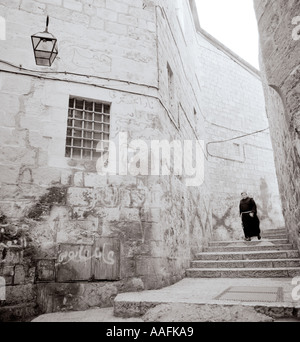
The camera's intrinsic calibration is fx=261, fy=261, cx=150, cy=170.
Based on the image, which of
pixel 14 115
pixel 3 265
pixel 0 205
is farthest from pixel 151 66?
pixel 3 265

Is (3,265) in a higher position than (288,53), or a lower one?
lower

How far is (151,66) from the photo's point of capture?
16.6 ft

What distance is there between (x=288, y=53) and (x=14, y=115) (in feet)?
12.0

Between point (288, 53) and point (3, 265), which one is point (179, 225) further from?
point (288, 53)

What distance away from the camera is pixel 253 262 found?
16.4 feet

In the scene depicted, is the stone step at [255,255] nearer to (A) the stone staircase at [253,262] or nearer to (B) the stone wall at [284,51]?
(A) the stone staircase at [253,262]

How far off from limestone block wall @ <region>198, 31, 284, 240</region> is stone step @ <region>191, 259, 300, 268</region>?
4.33 meters

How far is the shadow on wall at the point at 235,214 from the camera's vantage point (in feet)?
32.2

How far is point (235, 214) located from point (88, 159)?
764 cm

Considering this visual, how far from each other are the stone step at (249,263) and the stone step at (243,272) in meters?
0.26

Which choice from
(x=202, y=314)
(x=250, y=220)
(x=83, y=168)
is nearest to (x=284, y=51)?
(x=202, y=314)

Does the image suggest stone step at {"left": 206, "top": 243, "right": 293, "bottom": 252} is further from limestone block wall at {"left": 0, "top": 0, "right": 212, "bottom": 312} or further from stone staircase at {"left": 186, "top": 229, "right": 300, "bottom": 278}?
limestone block wall at {"left": 0, "top": 0, "right": 212, "bottom": 312}

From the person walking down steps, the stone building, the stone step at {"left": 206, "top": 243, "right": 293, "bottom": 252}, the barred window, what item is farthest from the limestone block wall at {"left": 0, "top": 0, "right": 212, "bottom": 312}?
the person walking down steps
